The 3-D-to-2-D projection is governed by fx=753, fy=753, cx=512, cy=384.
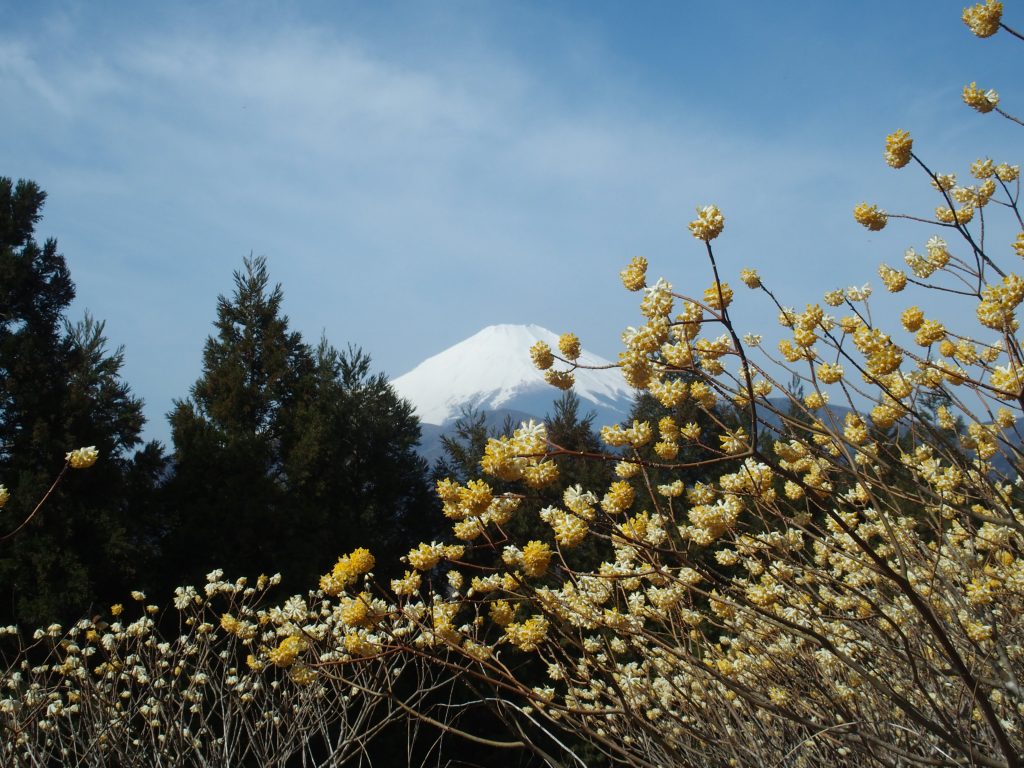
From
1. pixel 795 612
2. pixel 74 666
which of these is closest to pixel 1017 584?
pixel 795 612

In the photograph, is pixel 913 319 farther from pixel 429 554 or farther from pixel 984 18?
pixel 429 554

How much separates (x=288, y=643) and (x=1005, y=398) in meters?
2.14

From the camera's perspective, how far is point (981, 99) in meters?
2.61

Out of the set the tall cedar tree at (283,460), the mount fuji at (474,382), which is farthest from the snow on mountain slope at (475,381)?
the tall cedar tree at (283,460)

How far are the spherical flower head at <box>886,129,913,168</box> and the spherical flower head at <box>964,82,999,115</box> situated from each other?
1.19 ft

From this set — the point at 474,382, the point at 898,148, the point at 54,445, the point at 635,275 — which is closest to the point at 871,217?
the point at 898,148

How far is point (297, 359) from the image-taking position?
1445cm

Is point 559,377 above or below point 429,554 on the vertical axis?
above

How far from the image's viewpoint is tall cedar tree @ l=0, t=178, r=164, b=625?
24.5ft

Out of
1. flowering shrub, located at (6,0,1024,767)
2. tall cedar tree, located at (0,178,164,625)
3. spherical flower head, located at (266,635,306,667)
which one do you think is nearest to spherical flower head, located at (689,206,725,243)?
flowering shrub, located at (6,0,1024,767)

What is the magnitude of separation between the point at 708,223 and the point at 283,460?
1217 centimetres

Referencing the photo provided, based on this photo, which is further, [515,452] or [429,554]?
[429,554]

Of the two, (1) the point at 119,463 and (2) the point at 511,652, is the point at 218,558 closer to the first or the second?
(1) the point at 119,463

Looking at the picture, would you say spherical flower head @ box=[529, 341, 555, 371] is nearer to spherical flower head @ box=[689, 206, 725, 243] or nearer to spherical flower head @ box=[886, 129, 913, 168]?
spherical flower head @ box=[689, 206, 725, 243]
